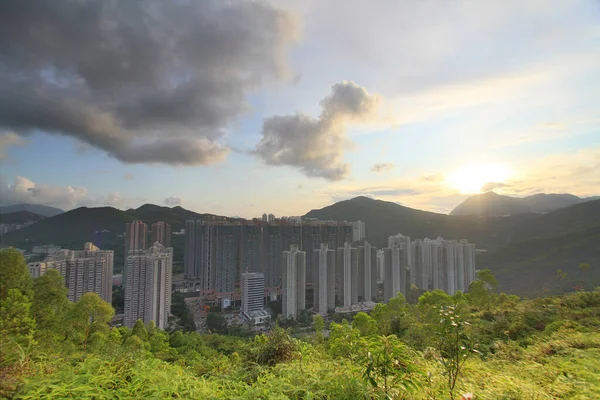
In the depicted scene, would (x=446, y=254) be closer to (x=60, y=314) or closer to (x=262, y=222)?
(x=262, y=222)

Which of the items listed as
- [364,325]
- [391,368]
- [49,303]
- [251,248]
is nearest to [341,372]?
[391,368]

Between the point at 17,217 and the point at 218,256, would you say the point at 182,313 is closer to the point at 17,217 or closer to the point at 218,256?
the point at 218,256

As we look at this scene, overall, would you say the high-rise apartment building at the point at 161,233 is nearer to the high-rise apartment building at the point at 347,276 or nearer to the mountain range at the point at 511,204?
the high-rise apartment building at the point at 347,276

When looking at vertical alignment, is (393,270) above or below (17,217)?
below

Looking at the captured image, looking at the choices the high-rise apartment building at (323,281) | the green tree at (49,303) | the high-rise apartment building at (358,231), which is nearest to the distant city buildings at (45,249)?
the green tree at (49,303)

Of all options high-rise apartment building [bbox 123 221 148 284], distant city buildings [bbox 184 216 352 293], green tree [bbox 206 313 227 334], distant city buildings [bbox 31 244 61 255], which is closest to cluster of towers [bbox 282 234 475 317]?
distant city buildings [bbox 184 216 352 293]

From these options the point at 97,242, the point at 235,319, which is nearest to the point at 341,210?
the point at 235,319
